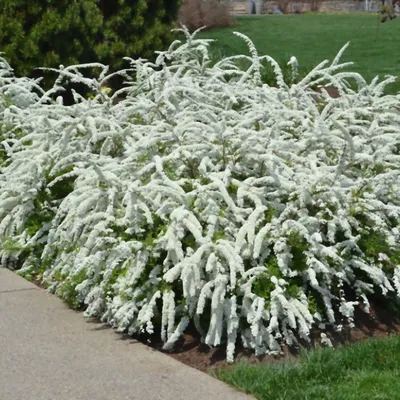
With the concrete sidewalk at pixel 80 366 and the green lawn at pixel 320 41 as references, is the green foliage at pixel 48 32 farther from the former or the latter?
the concrete sidewalk at pixel 80 366

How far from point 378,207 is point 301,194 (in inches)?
19.7

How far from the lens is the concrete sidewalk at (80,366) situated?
4445 mm

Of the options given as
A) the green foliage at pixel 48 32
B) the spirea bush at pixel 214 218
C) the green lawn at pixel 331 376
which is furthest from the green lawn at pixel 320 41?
the green lawn at pixel 331 376

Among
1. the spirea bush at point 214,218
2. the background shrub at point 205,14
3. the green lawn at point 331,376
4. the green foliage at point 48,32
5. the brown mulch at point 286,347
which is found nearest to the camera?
the green lawn at point 331,376

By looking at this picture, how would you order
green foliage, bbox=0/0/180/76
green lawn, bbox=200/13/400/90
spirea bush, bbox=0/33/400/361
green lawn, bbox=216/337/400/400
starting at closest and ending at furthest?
green lawn, bbox=216/337/400/400 → spirea bush, bbox=0/33/400/361 → green foliage, bbox=0/0/180/76 → green lawn, bbox=200/13/400/90

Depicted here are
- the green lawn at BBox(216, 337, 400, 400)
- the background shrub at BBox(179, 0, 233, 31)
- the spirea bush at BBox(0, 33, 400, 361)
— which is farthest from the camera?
the background shrub at BBox(179, 0, 233, 31)

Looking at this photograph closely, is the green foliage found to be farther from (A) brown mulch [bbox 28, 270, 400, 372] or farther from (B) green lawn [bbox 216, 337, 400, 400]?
(B) green lawn [bbox 216, 337, 400, 400]

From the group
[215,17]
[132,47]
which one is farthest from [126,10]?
[215,17]

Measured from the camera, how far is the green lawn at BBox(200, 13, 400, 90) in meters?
20.0

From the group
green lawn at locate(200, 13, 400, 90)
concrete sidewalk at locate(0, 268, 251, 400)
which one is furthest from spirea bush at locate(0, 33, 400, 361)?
green lawn at locate(200, 13, 400, 90)

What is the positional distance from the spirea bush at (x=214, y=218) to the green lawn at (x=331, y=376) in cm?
21

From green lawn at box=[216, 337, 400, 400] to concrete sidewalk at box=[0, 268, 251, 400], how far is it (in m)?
0.14

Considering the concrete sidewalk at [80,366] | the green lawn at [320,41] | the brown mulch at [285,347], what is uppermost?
the concrete sidewalk at [80,366]

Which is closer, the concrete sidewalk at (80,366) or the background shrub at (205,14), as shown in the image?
the concrete sidewalk at (80,366)
